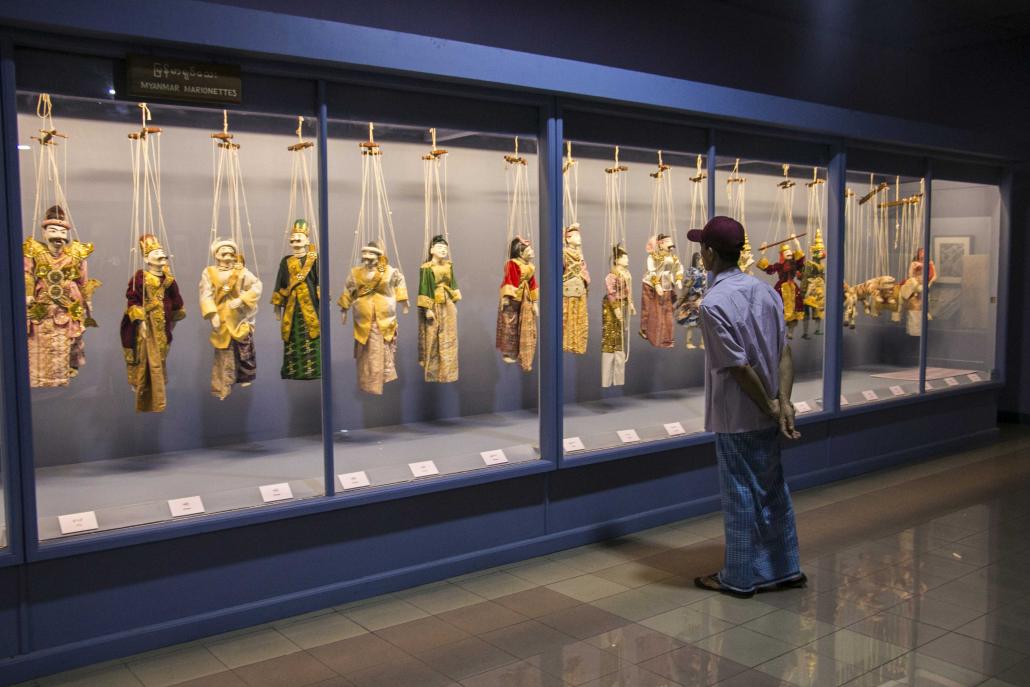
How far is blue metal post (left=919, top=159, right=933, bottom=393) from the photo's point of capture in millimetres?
7211

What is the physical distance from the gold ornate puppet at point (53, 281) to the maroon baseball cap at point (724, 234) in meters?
2.79

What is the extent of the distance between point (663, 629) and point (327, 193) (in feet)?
8.07

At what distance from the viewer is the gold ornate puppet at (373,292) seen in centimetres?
484

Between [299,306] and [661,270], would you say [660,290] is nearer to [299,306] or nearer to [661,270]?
[661,270]

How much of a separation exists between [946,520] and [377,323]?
363 cm

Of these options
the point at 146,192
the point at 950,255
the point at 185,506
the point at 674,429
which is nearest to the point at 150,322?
the point at 146,192

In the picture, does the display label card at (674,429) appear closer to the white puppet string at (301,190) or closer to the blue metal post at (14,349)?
the white puppet string at (301,190)

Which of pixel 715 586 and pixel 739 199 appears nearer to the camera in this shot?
pixel 715 586

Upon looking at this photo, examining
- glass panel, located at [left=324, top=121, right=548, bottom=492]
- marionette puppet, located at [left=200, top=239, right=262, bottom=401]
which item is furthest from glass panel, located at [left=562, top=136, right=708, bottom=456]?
marionette puppet, located at [left=200, top=239, right=262, bottom=401]

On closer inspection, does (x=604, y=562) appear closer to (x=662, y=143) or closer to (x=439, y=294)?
(x=439, y=294)

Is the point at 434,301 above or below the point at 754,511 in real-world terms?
above

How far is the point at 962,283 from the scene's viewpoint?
25.5ft

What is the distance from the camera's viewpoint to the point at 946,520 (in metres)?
5.44

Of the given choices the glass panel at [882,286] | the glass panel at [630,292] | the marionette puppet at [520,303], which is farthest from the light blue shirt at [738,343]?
the glass panel at [882,286]
